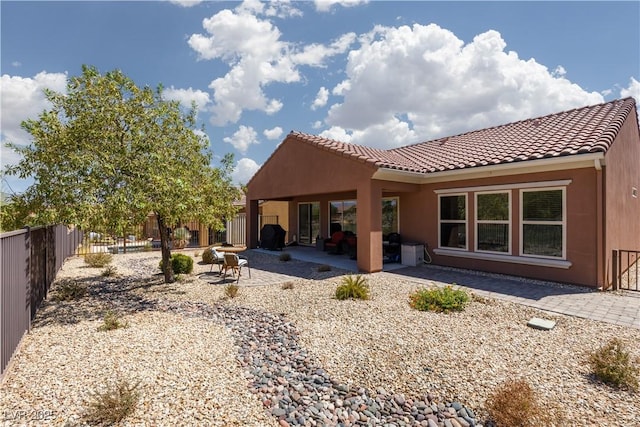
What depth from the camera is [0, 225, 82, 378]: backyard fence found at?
413 cm

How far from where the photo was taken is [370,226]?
33.2 ft

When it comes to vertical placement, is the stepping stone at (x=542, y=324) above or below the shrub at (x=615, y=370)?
below

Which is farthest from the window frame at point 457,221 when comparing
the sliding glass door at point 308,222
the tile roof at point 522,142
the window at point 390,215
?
the sliding glass door at point 308,222

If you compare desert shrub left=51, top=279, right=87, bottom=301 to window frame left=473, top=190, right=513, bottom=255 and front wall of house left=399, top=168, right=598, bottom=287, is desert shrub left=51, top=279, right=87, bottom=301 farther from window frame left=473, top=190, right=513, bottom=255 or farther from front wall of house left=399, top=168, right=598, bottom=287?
window frame left=473, top=190, right=513, bottom=255

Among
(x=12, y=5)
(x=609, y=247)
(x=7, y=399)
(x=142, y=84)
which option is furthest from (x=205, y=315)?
(x=609, y=247)

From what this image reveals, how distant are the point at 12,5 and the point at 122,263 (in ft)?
32.3

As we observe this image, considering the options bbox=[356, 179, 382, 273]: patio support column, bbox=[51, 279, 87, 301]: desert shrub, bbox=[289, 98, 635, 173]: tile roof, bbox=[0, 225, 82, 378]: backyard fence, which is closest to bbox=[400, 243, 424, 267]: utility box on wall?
bbox=[356, 179, 382, 273]: patio support column

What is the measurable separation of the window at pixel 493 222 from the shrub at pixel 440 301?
4088mm

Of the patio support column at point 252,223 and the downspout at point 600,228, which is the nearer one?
the downspout at point 600,228

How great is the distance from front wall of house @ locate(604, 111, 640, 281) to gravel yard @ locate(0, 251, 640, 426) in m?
4.63

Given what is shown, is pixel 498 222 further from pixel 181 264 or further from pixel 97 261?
pixel 97 261

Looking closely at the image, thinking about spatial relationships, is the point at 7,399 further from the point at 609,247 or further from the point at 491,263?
the point at 609,247

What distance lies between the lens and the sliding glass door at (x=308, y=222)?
17469 mm

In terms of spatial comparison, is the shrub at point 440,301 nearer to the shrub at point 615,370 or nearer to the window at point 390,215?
the shrub at point 615,370
